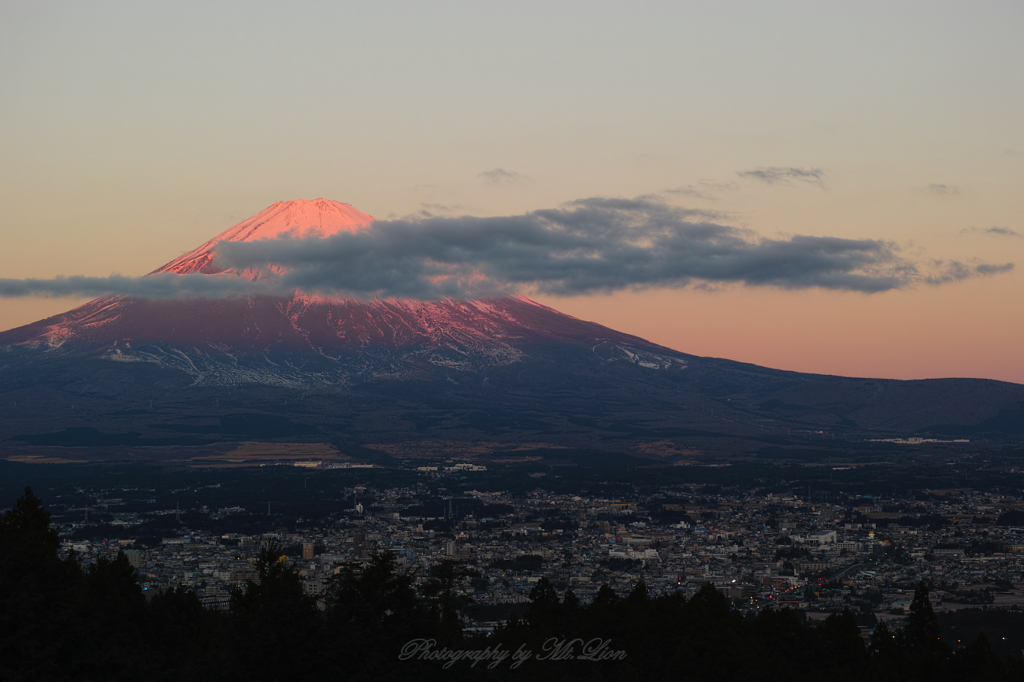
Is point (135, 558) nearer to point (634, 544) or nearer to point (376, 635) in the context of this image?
point (634, 544)

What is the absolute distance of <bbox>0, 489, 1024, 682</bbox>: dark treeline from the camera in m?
29.0

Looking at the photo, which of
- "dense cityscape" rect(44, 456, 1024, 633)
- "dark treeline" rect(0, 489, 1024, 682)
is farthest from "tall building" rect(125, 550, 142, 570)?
"dark treeline" rect(0, 489, 1024, 682)

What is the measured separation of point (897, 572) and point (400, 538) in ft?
115

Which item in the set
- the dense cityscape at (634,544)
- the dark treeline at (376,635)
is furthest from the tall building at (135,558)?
the dark treeline at (376,635)

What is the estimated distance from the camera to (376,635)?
3200 cm

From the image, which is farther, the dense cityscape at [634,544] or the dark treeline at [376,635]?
the dense cityscape at [634,544]

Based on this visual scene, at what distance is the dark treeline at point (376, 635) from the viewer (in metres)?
29.0

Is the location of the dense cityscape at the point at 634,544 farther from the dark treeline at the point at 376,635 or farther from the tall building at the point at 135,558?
the dark treeline at the point at 376,635

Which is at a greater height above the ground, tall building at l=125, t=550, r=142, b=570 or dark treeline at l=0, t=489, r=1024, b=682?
dark treeline at l=0, t=489, r=1024, b=682

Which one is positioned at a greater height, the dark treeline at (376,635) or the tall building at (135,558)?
the dark treeline at (376,635)

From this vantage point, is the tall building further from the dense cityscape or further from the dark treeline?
the dark treeline

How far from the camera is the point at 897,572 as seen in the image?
78.0m

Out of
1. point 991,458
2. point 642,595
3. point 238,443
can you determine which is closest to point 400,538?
point 642,595

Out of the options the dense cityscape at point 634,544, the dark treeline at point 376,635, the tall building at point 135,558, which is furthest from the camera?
the tall building at point 135,558
